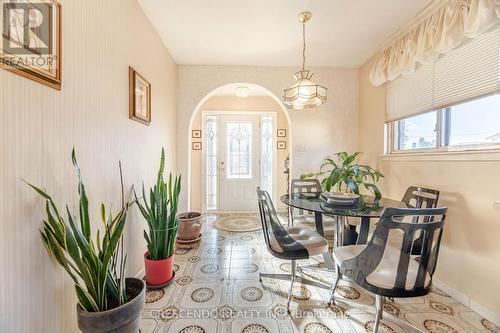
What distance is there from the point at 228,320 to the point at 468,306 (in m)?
1.88

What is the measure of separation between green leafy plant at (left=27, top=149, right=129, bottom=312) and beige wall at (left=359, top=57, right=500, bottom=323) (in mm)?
2455

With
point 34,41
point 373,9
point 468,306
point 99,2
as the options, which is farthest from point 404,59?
point 34,41

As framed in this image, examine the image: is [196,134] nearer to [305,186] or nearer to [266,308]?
[305,186]

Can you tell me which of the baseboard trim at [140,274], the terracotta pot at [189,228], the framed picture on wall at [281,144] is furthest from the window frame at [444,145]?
the baseboard trim at [140,274]

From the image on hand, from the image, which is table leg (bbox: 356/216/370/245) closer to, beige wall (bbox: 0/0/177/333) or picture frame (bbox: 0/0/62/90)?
beige wall (bbox: 0/0/177/333)

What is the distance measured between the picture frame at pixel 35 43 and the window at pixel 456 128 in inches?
110

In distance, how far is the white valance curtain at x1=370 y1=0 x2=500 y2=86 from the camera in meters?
1.46

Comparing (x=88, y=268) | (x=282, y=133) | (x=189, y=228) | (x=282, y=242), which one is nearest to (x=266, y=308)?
(x=282, y=242)

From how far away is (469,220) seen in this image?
1638 mm

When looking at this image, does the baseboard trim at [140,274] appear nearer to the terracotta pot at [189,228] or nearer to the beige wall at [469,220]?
the terracotta pot at [189,228]

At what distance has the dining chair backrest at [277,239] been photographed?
1.54m

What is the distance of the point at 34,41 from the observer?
0.91 metres

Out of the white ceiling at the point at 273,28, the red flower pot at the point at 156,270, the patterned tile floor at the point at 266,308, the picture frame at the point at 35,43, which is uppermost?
the white ceiling at the point at 273,28

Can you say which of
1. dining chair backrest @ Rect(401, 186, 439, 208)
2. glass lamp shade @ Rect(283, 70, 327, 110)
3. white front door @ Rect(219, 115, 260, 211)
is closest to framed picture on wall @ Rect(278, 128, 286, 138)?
white front door @ Rect(219, 115, 260, 211)
